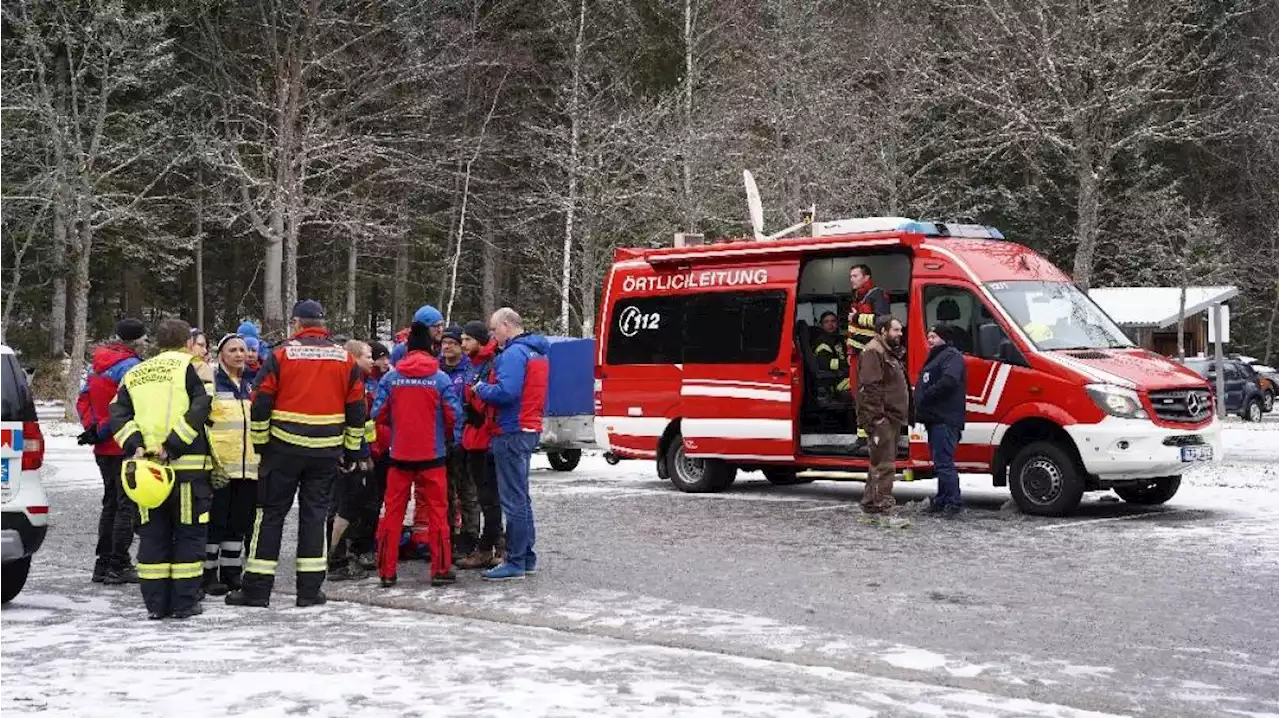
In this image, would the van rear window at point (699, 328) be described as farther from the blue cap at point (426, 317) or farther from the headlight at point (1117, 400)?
the blue cap at point (426, 317)

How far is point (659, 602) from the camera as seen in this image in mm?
10055

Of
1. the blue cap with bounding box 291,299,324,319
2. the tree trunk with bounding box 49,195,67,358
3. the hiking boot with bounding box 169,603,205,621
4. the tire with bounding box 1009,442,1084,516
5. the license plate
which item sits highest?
the tree trunk with bounding box 49,195,67,358

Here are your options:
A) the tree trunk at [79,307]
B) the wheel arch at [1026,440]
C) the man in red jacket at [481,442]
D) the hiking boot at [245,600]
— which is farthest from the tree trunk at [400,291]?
the hiking boot at [245,600]

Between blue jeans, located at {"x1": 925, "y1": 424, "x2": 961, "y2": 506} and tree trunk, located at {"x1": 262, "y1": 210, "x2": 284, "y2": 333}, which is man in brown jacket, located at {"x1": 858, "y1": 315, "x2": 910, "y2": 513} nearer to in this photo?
blue jeans, located at {"x1": 925, "y1": 424, "x2": 961, "y2": 506}

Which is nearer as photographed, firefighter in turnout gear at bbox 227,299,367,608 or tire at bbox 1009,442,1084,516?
firefighter in turnout gear at bbox 227,299,367,608

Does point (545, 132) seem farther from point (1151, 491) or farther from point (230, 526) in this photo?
point (230, 526)

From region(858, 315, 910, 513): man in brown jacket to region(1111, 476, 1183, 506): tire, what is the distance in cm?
254

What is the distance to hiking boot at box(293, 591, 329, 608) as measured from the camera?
9.95m

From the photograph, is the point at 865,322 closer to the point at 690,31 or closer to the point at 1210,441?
the point at 1210,441

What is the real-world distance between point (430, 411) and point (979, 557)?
4.35m

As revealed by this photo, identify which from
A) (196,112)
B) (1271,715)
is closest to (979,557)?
(1271,715)

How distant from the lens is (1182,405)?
47.8 ft

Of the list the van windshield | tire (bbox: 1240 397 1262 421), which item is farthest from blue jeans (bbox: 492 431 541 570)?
tire (bbox: 1240 397 1262 421)

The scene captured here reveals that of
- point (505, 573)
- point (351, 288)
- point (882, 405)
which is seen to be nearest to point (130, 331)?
point (505, 573)
